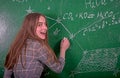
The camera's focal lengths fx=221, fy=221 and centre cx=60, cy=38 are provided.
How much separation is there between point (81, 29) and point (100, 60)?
1.14 feet

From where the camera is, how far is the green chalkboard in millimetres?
2064

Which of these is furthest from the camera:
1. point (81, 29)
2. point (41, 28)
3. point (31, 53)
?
point (81, 29)

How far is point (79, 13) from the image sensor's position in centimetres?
210

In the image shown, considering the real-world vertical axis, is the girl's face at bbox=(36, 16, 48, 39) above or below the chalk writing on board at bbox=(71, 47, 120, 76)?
above

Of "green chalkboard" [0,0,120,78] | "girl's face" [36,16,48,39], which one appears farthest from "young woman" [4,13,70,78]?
"green chalkboard" [0,0,120,78]

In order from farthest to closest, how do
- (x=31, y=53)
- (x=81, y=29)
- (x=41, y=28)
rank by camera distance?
(x=81, y=29), (x=41, y=28), (x=31, y=53)

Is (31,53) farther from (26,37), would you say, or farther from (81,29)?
(81,29)

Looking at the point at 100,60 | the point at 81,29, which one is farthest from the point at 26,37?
the point at 100,60

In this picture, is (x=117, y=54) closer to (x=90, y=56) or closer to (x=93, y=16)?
(x=90, y=56)

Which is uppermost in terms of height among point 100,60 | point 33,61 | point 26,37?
point 26,37

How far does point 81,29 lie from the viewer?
2094 millimetres

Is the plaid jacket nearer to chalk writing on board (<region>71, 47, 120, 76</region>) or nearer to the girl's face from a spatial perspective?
the girl's face

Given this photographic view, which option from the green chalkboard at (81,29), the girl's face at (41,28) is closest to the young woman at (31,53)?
the girl's face at (41,28)

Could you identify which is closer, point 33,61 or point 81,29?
point 33,61
